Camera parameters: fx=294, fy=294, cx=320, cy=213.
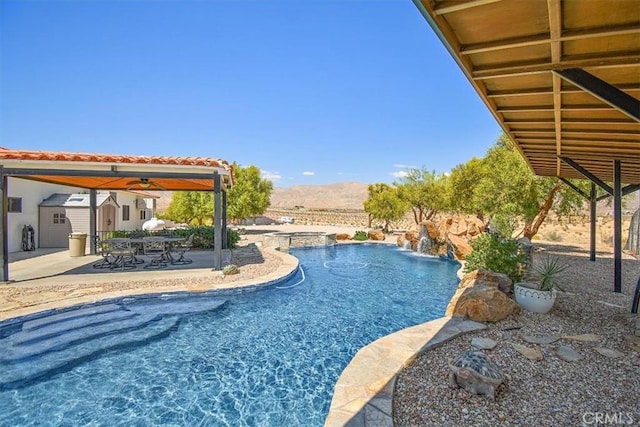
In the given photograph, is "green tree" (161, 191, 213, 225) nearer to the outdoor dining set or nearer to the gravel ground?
the outdoor dining set

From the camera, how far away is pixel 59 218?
50.4ft

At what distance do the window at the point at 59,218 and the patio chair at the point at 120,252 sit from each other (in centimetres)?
788

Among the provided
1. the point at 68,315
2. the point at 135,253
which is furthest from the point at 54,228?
the point at 68,315

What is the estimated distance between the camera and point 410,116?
2381 centimetres

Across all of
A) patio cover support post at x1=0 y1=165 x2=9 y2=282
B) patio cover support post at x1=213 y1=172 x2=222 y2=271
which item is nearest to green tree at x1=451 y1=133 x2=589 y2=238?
patio cover support post at x1=213 y1=172 x2=222 y2=271

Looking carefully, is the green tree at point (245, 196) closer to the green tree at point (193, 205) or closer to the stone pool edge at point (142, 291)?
the green tree at point (193, 205)

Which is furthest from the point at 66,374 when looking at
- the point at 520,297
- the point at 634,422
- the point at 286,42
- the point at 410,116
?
the point at 410,116

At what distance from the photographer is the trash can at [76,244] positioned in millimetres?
12031

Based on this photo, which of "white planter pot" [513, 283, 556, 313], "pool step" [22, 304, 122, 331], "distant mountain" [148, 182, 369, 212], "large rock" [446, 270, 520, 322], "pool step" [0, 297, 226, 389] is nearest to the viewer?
"pool step" [0, 297, 226, 389]

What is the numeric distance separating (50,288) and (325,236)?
1410cm

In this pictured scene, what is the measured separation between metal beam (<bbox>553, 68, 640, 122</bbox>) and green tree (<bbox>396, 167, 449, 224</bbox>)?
64.0ft

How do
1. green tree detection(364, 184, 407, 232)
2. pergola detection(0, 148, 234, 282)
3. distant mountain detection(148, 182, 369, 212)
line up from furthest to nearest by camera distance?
distant mountain detection(148, 182, 369, 212) → green tree detection(364, 184, 407, 232) → pergola detection(0, 148, 234, 282)

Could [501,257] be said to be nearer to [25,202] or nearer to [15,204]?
[15,204]

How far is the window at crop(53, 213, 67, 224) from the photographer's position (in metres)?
15.3
